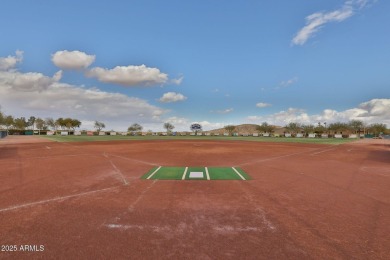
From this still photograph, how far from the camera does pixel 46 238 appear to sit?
612 cm

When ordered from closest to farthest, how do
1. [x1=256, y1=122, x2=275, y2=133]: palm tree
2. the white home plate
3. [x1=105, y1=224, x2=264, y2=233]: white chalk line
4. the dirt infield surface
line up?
the dirt infield surface, [x1=105, y1=224, x2=264, y2=233]: white chalk line, the white home plate, [x1=256, y1=122, x2=275, y2=133]: palm tree

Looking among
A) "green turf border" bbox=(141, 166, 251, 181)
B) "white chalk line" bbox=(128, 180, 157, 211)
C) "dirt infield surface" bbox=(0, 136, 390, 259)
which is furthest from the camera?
"green turf border" bbox=(141, 166, 251, 181)

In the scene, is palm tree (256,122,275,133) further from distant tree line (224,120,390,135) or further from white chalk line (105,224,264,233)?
white chalk line (105,224,264,233)

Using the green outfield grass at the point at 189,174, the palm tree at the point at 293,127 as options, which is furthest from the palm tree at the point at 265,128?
the green outfield grass at the point at 189,174

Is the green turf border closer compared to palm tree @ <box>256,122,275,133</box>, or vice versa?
the green turf border

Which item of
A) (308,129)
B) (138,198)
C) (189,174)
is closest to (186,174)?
(189,174)

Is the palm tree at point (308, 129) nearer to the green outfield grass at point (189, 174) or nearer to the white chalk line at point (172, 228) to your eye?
the green outfield grass at point (189, 174)

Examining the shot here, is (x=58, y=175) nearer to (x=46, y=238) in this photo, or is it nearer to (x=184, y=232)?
(x=46, y=238)

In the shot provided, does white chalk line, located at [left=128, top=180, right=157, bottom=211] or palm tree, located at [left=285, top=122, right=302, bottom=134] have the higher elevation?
palm tree, located at [left=285, top=122, right=302, bottom=134]

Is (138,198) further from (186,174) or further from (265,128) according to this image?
(265,128)

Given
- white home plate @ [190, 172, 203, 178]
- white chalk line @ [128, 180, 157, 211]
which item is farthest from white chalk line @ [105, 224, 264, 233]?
white home plate @ [190, 172, 203, 178]

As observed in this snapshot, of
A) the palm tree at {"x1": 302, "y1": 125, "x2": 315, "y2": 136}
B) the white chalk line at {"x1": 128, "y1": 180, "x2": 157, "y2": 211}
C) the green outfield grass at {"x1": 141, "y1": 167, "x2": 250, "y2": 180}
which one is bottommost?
the white chalk line at {"x1": 128, "y1": 180, "x2": 157, "y2": 211}

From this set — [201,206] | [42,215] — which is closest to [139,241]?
[201,206]

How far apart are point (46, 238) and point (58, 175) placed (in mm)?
8844
